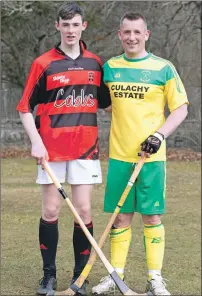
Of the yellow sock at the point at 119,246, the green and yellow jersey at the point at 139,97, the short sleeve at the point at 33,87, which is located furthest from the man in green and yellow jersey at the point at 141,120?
the short sleeve at the point at 33,87

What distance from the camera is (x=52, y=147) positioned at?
4.52m

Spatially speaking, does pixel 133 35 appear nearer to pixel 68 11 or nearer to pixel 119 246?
pixel 68 11

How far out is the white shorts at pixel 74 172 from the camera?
454cm

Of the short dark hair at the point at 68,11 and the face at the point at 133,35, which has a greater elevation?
the short dark hair at the point at 68,11

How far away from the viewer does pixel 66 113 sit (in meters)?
4.50

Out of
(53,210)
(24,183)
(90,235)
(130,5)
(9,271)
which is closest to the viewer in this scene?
(90,235)

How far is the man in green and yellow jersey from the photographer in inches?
175

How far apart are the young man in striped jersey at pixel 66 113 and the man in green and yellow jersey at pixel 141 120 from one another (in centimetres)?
13

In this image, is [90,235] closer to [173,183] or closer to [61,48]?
[61,48]

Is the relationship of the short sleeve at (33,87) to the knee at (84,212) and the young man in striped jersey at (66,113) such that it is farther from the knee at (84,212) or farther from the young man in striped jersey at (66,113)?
the knee at (84,212)

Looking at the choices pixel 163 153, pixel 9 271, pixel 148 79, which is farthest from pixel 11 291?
pixel 148 79

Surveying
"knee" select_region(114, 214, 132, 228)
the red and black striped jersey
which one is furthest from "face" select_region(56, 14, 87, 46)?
"knee" select_region(114, 214, 132, 228)

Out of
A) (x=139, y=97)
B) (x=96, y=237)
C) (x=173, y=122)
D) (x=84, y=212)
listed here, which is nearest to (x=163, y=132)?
(x=173, y=122)

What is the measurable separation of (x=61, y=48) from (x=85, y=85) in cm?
28
